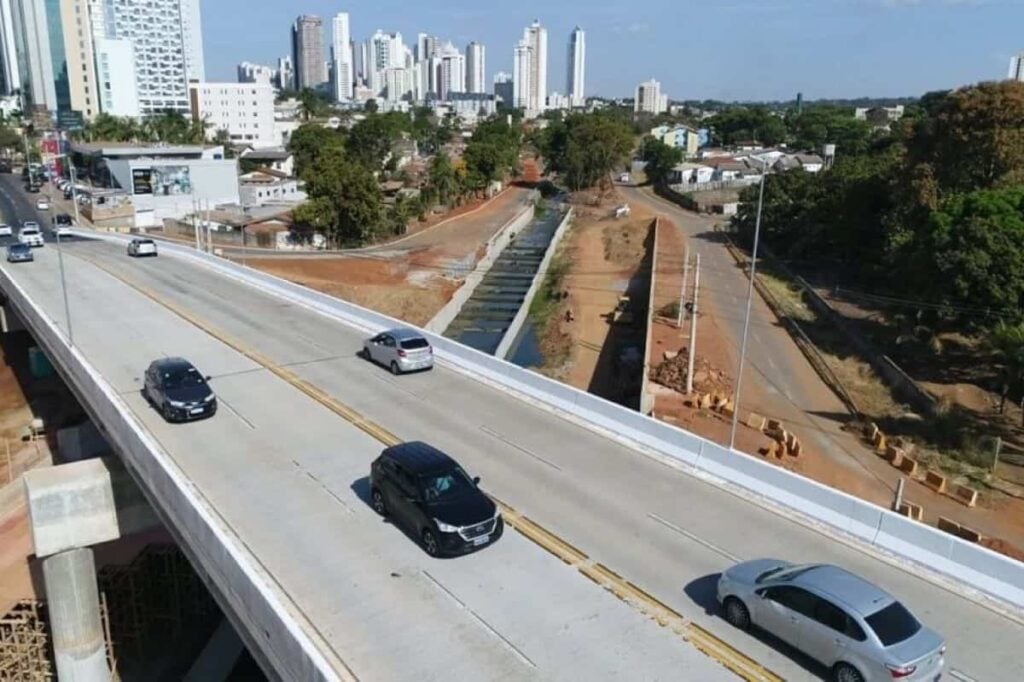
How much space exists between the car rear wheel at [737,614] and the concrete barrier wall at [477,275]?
36.0 m

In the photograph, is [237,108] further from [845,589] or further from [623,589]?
[845,589]

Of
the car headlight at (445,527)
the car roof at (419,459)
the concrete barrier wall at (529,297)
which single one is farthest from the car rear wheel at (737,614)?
the concrete barrier wall at (529,297)

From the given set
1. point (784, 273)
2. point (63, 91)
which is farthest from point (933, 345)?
point (63, 91)

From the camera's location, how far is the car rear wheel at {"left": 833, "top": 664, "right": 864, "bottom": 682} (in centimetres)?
1160

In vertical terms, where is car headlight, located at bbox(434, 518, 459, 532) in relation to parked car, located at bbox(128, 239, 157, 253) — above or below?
above

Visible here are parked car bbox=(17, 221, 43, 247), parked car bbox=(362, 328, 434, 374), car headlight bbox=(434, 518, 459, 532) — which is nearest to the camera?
car headlight bbox=(434, 518, 459, 532)

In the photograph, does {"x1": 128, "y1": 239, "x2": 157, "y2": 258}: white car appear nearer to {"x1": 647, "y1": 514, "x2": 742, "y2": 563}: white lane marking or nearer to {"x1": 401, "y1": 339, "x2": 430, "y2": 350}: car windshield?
{"x1": 401, "y1": 339, "x2": 430, "y2": 350}: car windshield

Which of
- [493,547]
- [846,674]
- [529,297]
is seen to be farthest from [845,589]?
[529,297]

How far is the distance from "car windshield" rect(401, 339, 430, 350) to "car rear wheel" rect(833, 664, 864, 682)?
18.1 m

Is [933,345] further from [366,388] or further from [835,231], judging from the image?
[366,388]

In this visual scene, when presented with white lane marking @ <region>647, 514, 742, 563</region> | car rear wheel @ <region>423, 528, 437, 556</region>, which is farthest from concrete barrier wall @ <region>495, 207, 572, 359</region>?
car rear wheel @ <region>423, 528, 437, 556</region>

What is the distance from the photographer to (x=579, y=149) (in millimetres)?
114125

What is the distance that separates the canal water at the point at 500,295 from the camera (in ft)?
180

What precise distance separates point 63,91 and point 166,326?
196m
